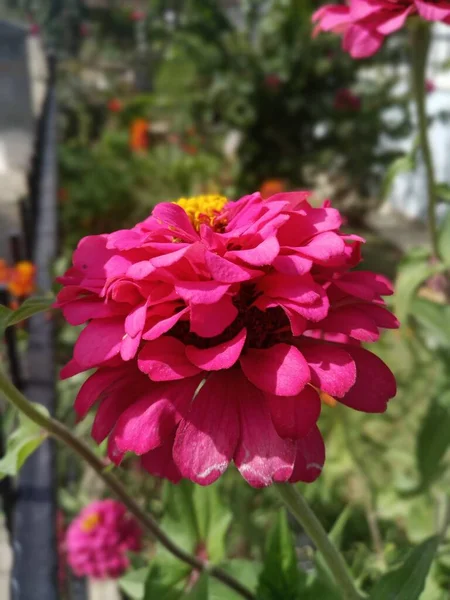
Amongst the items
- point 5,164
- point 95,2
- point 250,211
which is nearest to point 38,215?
point 250,211

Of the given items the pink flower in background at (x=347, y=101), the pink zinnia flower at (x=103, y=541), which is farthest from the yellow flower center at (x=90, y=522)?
the pink flower in background at (x=347, y=101)

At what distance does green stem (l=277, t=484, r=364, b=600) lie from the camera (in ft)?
1.50

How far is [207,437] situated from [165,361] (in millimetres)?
53

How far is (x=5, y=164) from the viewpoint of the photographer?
442 cm

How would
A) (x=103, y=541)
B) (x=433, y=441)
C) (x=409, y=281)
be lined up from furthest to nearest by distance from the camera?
(x=103, y=541), (x=409, y=281), (x=433, y=441)

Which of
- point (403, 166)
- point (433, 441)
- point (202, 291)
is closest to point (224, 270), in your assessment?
point (202, 291)

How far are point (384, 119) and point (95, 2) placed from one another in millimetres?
6733

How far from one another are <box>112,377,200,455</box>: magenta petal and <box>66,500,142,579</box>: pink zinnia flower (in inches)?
32.2

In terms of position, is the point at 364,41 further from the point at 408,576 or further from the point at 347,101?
the point at 347,101

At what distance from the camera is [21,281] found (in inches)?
49.8

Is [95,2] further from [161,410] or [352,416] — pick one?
[161,410]

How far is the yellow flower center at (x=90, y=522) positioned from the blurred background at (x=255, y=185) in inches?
3.3

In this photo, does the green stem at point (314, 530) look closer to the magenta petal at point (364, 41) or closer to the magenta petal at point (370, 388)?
the magenta petal at point (370, 388)

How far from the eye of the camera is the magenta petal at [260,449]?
1.23 feet
